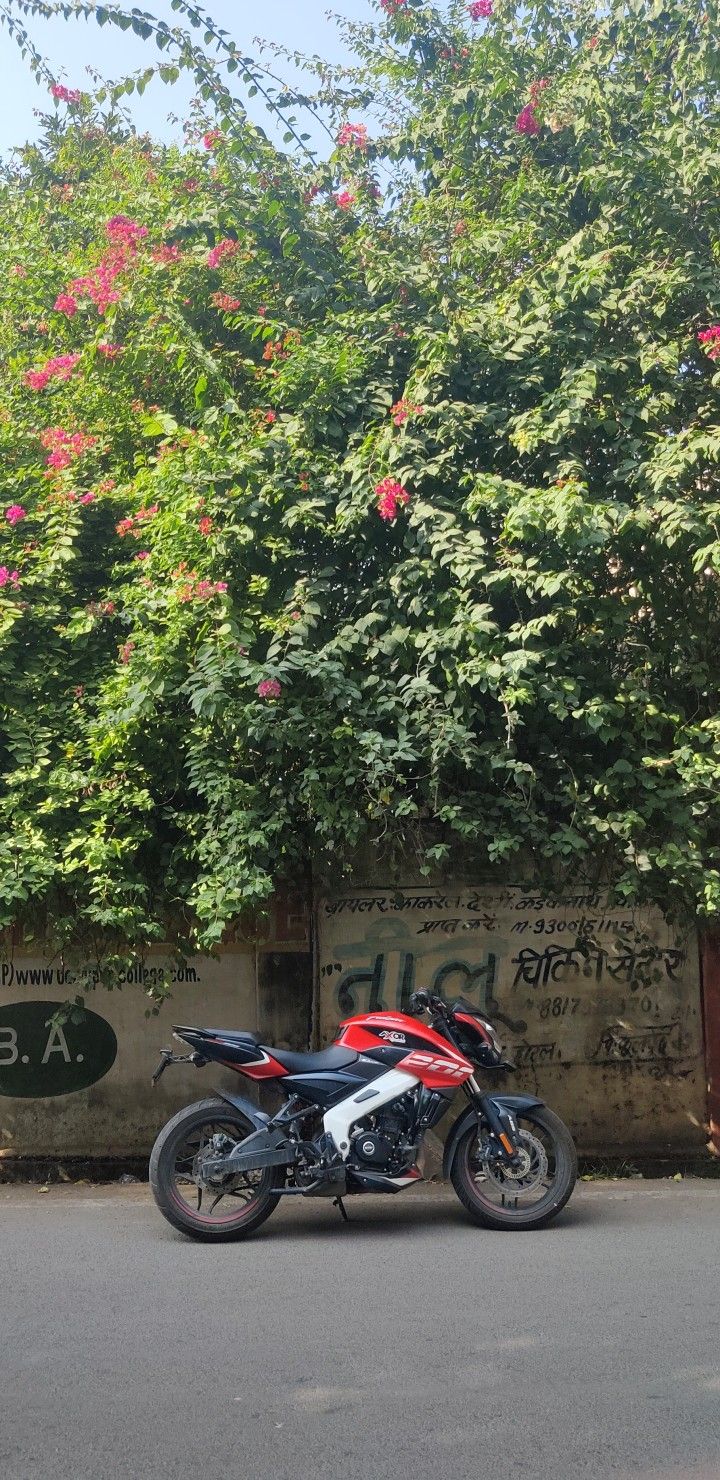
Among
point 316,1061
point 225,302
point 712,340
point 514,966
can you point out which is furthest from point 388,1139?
point 225,302

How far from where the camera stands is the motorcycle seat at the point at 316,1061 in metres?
6.14

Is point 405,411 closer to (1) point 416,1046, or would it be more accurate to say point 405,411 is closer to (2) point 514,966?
(1) point 416,1046

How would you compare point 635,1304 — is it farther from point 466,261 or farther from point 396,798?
point 466,261

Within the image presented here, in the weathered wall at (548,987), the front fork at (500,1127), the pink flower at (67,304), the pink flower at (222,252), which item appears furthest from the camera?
the pink flower at (67,304)

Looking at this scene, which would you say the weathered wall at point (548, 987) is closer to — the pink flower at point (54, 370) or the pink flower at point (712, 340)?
the pink flower at point (712, 340)

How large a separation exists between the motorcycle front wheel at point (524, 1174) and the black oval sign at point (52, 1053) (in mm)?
3000

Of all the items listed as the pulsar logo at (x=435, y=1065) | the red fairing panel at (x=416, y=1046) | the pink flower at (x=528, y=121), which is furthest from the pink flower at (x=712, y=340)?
the pulsar logo at (x=435, y=1065)

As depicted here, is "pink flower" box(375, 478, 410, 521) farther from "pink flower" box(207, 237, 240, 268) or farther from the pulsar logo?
the pulsar logo

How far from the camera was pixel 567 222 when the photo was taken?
25.2ft

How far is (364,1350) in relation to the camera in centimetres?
429

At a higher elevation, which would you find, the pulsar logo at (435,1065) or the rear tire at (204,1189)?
the pulsar logo at (435,1065)

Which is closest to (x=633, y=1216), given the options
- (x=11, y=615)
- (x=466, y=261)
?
(x=11, y=615)

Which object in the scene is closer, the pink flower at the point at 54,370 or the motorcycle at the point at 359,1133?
the motorcycle at the point at 359,1133

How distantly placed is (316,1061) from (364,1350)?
1985mm
